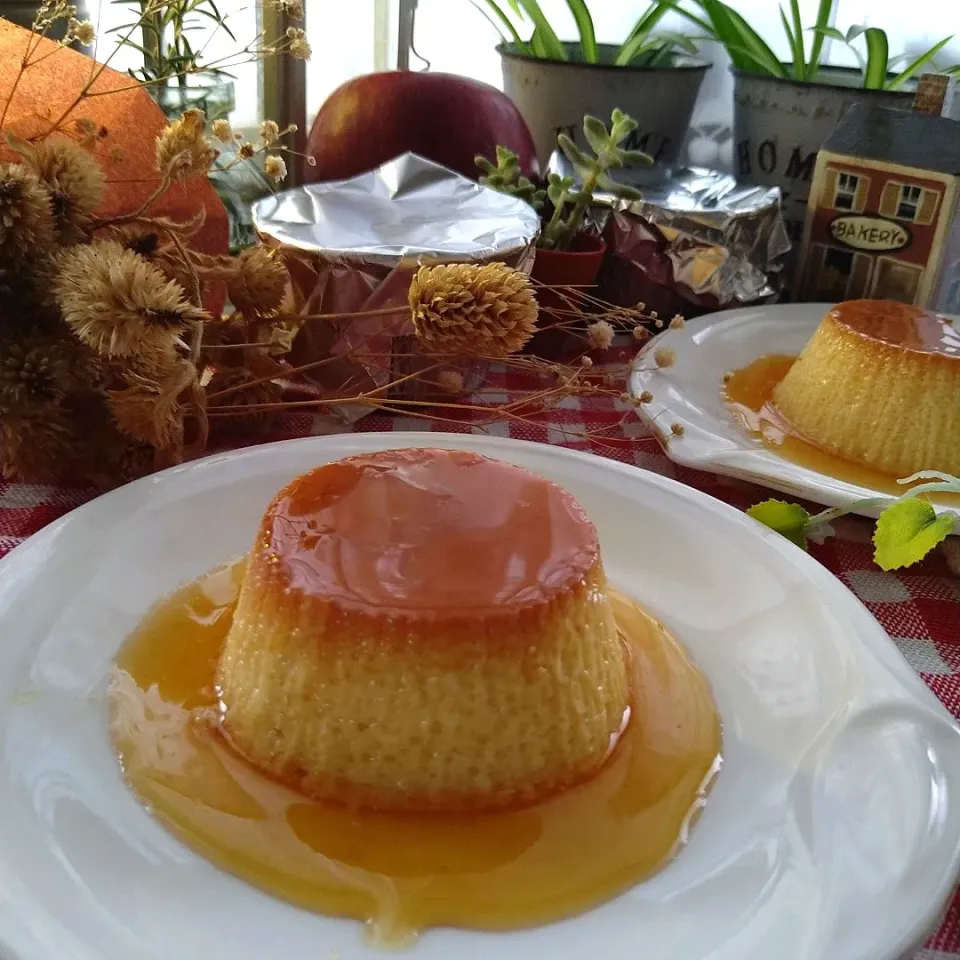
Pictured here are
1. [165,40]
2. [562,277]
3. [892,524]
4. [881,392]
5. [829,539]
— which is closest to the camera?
[892,524]

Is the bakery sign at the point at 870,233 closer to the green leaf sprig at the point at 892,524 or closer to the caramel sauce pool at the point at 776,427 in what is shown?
the caramel sauce pool at the point at 776,427

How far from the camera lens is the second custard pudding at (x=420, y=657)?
643 mm

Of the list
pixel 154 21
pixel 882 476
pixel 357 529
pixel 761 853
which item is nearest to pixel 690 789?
pixel 761 853

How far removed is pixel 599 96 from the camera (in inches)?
64.9

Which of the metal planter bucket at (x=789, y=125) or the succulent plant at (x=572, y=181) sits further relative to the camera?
the metal planter bucket at (x=789, y=125)

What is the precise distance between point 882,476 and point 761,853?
64cm

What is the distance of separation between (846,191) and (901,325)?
11.6 inches

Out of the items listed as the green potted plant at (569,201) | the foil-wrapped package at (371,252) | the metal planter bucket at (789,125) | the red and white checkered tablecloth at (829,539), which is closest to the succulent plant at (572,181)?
the green potted plant at (569,201)

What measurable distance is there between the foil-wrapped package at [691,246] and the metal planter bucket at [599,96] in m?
0.24

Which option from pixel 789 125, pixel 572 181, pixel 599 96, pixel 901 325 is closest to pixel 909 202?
pixel 901 325

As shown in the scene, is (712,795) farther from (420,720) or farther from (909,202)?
(909,202)

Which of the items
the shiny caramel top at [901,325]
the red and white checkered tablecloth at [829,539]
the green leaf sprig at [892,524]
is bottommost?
the red and white checkered tablecloth at [829,539]

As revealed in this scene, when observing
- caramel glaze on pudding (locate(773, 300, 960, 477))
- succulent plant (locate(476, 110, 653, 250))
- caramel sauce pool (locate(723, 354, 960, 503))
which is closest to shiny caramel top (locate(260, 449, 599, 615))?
caramel sauce pool (locate(723, 354, 960, 503))

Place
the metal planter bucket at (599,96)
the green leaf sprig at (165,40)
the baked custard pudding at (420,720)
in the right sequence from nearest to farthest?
the baked custard pudding at (420,720) → the green leaf sprig at (165,40) → the metal planter bucket at (599,96)
